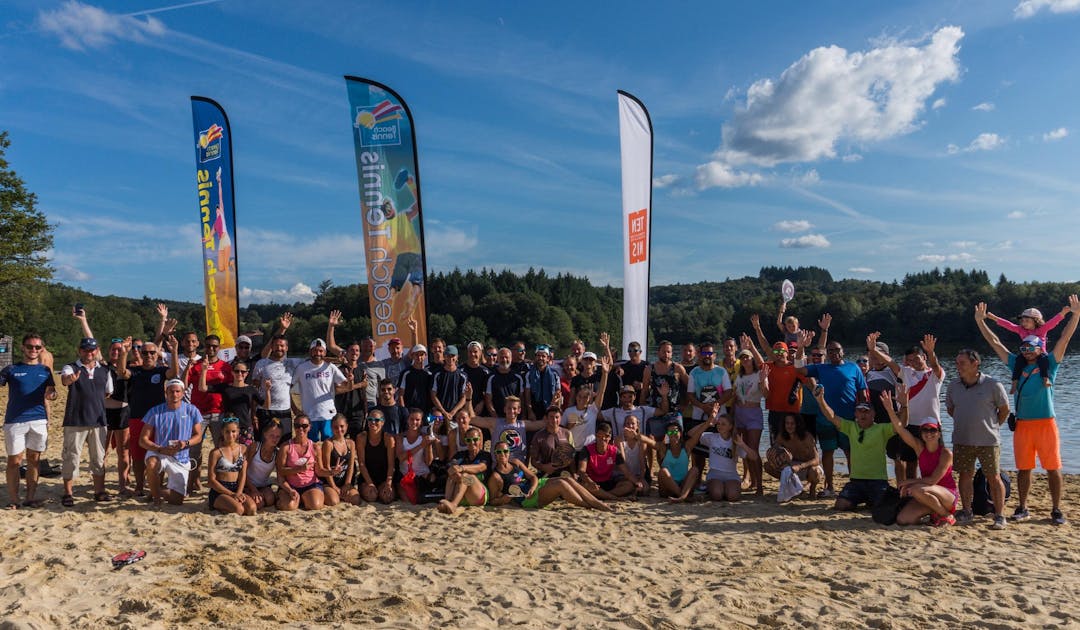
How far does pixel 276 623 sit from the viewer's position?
13.3 ft

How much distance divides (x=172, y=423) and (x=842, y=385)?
23.0 feet

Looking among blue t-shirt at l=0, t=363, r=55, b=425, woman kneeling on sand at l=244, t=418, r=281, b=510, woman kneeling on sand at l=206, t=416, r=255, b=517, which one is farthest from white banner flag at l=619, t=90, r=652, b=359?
blue t-shirt at l=0, t=363, r=55, b=425

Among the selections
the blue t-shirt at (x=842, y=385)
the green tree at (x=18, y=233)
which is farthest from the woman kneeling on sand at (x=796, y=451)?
the green tree at (x=18, y=233)

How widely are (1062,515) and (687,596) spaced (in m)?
4.40

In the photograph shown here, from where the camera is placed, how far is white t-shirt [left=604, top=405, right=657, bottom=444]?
25.2 feet

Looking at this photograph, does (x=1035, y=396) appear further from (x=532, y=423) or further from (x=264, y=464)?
(x=264, y=464)

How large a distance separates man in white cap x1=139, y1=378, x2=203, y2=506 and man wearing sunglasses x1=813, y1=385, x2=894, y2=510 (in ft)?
22.0

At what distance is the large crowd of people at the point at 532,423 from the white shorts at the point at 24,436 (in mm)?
14

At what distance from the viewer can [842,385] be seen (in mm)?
7195

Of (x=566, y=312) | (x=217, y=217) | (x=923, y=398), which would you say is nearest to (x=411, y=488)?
(x=923, y=398)

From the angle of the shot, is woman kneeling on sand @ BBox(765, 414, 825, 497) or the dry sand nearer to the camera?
the dry sand

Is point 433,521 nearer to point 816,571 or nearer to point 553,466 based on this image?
point 553,466

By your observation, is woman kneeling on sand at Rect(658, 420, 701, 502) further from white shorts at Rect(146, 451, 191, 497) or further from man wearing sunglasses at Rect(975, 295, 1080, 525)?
white shorts at Rect(146, 451, 191, 497)

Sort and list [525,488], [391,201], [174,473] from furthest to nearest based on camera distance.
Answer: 1. [391,201]
2. [525,488]
3. [174,473]
